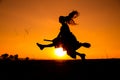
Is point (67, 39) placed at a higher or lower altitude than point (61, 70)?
higher

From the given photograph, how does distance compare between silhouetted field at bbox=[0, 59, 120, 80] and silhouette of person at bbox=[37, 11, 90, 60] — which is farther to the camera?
silhouette of person at bbox=[37, 11, 90, 60]

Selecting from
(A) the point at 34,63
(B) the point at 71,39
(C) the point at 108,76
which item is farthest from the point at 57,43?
(C) the point at 108,76

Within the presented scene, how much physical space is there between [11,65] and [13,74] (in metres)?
0.53

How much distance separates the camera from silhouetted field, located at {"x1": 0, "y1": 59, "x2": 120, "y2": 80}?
7773 mm

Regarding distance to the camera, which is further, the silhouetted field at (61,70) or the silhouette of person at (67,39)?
the silhouette of person at (67,39)

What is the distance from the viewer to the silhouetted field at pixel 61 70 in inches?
306

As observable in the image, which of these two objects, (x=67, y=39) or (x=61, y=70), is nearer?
(x=61, y=70)

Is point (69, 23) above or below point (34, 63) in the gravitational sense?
above

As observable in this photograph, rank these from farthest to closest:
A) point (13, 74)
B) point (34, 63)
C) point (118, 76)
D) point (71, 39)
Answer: point (71, 39) < point (34, 63) < point (13, 74) < point (118, 76)

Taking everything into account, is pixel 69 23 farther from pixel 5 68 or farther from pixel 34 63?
pixel 5 68

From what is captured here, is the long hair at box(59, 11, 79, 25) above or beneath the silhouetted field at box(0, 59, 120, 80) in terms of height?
above

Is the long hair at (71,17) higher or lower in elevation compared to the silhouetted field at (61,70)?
higher

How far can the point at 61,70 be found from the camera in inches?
318

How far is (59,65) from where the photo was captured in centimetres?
832
